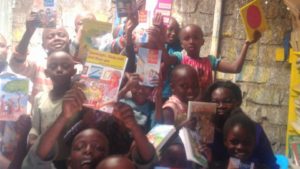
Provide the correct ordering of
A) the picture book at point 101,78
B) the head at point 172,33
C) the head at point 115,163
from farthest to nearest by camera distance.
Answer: the head at point 172,33 < the picture book at point 101,78 < the head at point 115,163

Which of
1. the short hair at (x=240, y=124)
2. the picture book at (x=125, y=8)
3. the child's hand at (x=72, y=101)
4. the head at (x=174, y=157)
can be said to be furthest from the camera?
the picture book at (x=125, y=8)

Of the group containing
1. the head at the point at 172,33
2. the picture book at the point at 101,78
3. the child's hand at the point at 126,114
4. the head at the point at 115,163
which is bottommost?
the head at the point at 115,163

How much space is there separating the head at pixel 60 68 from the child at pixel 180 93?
0.58m

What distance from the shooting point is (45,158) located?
193 centimetres

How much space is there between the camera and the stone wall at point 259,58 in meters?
4.04

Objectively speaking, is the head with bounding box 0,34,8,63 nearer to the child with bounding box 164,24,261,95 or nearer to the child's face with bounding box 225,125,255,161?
the child with bounding box 164,24,261,95

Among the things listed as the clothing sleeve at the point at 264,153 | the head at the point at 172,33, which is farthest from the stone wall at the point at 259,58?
the clothing sleeve at the point at 264,153

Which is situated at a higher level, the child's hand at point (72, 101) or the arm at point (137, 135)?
the child's hand at point (72, 101)

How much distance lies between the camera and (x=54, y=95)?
7.77 feet

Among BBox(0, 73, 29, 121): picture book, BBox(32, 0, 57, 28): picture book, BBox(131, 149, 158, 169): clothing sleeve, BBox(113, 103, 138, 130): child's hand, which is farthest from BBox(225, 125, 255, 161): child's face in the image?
BBox(32, 0, 57, 28): picture book

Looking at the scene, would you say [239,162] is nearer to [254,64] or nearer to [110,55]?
[110,55]

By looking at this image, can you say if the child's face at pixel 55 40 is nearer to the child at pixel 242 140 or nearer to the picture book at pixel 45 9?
the picture book at pixel 45 9

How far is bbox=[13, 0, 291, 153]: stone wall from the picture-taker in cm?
404

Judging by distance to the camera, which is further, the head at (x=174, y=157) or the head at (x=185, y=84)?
the head at (x=185, y=84)
